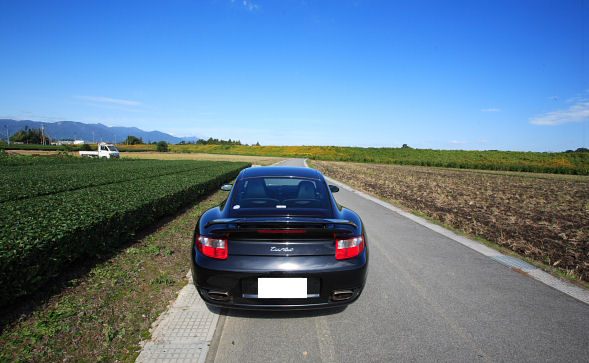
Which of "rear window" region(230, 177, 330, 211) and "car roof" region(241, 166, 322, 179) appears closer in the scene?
"rear window" region(230, 177, 330, 211)

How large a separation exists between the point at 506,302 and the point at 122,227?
5382 mm

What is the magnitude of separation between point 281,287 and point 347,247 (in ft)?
2.22

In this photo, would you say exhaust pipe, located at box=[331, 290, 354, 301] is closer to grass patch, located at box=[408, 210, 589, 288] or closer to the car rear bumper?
the car rear bumper

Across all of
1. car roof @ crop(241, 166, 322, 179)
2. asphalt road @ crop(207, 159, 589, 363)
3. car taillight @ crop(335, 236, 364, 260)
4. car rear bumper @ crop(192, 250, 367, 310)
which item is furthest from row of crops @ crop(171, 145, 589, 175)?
car rear bumper @ crop(192, 250, 367, 310)

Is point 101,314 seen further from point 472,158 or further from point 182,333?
point 472,158

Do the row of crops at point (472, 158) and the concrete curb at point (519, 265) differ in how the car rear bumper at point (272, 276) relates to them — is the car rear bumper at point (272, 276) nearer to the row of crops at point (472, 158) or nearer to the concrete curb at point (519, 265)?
the concrete curb at point (519, 265)

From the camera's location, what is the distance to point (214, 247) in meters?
2.54

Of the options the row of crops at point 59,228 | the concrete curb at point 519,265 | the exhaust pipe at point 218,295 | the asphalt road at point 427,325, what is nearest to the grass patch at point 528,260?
the concrete curb at point 519,265

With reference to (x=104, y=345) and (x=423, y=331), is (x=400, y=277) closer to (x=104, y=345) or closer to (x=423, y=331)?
(x=423, y=331)

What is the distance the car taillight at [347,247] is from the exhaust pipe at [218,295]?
1016 millimetres

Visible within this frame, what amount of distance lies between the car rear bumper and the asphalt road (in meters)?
0.31

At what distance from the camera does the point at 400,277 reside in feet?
12.9

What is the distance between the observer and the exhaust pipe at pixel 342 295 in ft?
8.45

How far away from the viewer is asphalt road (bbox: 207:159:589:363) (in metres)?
2.35
